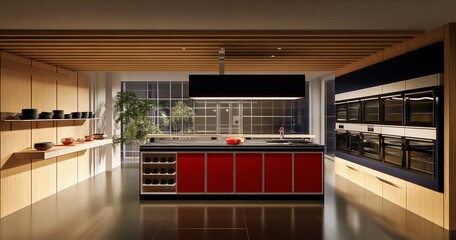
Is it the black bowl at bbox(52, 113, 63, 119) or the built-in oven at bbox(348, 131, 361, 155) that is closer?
the black bowl at bbox(52, 113, 63, 119)

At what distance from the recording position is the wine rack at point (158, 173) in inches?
258

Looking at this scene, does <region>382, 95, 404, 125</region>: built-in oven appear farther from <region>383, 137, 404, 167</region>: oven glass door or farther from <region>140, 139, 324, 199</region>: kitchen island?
<region>140, 139, 324, 199</region>: kitchen island

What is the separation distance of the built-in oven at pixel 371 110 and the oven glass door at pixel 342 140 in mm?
1043

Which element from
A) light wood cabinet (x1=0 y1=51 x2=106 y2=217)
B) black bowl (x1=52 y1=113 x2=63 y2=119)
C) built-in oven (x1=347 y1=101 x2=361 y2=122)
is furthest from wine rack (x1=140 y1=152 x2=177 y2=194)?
built-in oven (x1=347 y1=101 x2=361 y2=122)

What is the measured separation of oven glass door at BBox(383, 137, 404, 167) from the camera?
221 inches

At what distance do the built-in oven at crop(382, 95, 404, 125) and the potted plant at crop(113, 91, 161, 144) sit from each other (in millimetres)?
6747

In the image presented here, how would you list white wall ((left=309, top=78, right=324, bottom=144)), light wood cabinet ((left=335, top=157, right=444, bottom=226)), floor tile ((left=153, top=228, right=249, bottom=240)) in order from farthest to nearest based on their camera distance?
white wall ((left=309, top=78, right=324, bottom=144))
light wood cabinet ((left=335, top=157, right=444, bottom=226))
floor tile ((left=153, top=228, right=249, bottom=240))

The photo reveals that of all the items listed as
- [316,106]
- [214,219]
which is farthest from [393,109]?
[316,106]

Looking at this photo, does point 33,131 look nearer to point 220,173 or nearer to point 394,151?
point 220,173

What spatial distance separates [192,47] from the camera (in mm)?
5867

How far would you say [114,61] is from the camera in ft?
23.6

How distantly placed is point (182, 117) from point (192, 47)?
7.31 meters

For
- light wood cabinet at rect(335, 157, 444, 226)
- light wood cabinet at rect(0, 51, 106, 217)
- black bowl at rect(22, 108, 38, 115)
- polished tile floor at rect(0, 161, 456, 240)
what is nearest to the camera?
polished tile floor at rect(0, 161, 456, 240)

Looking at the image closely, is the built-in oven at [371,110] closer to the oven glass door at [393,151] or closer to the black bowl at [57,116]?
the oven glass door at [393,151]
